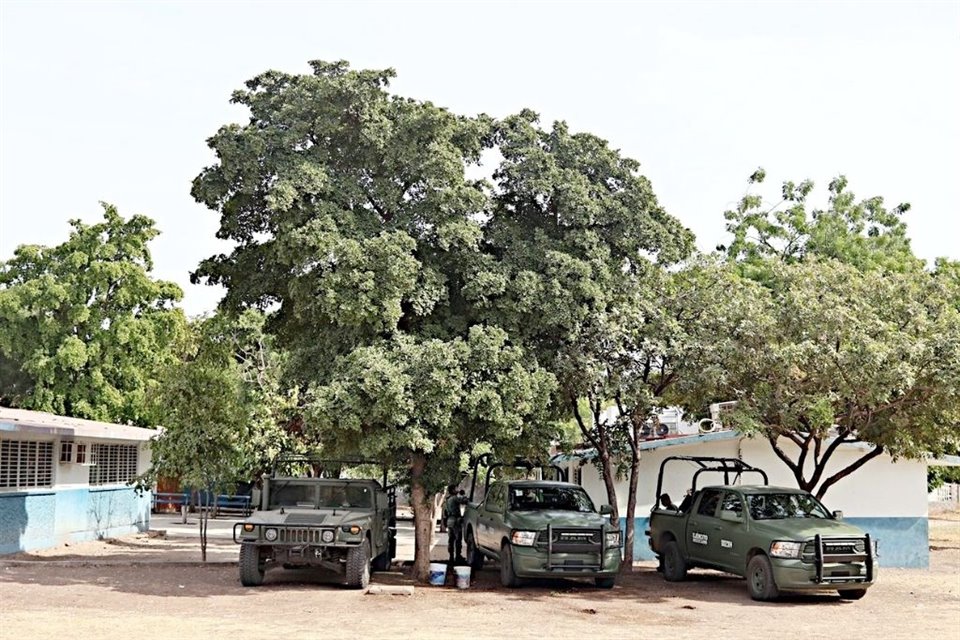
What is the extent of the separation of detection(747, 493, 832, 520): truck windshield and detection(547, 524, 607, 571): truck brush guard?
2602 millimetres

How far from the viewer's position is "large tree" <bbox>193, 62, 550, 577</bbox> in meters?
17.3

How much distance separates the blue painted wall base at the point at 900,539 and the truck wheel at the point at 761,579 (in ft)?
24.1

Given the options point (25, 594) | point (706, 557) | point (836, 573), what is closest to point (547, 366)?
point (706, 557)

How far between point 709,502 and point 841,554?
2.93 m

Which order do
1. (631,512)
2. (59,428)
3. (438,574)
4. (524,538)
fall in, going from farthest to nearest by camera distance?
(59,428)
(631,512)
(438,574)
(524,538)

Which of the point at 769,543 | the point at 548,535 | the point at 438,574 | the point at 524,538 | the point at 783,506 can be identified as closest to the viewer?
the point at 769,543

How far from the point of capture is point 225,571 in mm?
20750

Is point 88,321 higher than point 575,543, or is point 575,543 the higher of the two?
point 88,321

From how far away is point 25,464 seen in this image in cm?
2336

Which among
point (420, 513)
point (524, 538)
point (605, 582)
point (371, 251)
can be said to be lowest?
point (605, 582)

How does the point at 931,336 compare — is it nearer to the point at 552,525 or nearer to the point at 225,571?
the point at 552,525

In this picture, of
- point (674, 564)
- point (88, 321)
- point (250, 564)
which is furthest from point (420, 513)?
point (88, 321)

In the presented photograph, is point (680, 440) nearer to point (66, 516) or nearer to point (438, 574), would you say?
point (438, 574)

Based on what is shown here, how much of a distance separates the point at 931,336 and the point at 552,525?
7443mm
